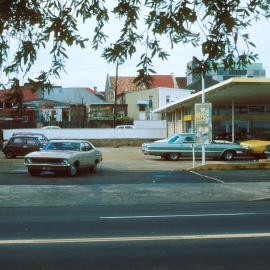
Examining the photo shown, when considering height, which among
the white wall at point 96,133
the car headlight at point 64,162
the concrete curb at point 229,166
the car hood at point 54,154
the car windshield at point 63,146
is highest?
the white wall at point 96,133

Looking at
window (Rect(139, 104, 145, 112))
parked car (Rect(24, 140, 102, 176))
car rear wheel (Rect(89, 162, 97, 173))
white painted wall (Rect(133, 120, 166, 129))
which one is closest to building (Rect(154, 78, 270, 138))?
white painted wall (Rect(133, 120, 166, 129))

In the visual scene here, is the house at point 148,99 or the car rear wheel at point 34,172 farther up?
the house at point 148,99

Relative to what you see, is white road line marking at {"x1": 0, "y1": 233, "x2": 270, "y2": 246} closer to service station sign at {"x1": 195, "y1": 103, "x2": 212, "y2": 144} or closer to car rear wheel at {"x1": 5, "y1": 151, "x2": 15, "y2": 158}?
service station sign at {"x1": 195, "y1": 103, "x2": 212, "y2": 144}

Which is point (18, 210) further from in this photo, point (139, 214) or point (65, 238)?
point (65, 238)

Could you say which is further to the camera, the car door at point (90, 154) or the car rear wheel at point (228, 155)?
the car rear wheel at point (228, 155)

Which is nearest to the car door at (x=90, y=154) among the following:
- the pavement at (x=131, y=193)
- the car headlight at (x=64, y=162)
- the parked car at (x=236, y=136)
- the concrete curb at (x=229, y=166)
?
the car headlight at (x=64, y=162)

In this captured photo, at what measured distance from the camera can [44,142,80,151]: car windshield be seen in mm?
20969

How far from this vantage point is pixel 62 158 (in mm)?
19703

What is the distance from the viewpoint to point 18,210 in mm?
12922

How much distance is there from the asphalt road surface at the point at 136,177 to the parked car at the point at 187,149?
616 centimetres

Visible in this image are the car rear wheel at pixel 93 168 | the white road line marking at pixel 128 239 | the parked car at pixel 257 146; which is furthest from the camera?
the parked car at pixel 257 146

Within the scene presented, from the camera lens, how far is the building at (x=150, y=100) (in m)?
66.9

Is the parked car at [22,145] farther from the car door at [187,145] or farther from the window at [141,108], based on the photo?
the window at [141,108]

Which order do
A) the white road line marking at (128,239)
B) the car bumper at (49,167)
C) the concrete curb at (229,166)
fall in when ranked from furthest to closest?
1. the concrete curb at (229,166)
2. the car bumper at (49,167)
3. the white road line marking at (128,239)
